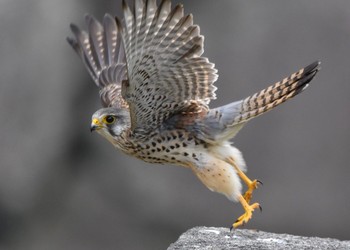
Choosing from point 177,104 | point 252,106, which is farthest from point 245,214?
point 177,104

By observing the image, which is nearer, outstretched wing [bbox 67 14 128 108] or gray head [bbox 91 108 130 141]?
gray head [bbox 91 108 130 141]

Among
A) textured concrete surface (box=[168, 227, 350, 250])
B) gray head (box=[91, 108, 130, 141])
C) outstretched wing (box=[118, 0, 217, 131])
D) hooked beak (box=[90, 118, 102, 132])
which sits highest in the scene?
outstretched wing (box=[118, 0, 217, 131])

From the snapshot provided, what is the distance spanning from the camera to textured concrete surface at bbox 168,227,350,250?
237 inches

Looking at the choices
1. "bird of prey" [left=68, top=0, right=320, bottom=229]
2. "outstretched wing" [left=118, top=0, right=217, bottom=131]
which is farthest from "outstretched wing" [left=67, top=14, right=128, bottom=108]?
"outstretched wing" [left=118, top=0, right=217, bottom=131]

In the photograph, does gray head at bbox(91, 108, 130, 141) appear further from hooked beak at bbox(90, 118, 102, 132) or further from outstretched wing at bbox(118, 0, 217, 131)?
outstretched wing at bbox(118, 0, 217, 131)

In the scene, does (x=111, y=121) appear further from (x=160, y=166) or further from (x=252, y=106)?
(x=160, y=166)

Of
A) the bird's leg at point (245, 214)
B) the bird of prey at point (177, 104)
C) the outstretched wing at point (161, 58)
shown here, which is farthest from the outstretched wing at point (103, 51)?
the bird's leg at point (245, 214)

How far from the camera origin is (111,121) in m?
6.53

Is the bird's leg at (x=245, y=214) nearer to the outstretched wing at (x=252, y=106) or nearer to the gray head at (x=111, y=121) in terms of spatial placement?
the outstretched wing at (x=252, y=106)

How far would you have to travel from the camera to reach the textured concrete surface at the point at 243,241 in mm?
6016

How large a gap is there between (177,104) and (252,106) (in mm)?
443

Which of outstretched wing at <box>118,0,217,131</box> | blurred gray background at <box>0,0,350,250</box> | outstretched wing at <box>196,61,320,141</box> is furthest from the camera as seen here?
blurred gray background at <box>0,0,350,250</box>

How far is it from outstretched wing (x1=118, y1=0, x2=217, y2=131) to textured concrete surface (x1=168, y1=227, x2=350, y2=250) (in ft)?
2.55

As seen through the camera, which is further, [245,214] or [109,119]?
[109,119]
